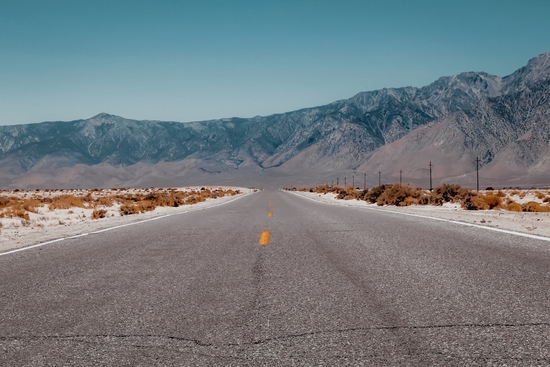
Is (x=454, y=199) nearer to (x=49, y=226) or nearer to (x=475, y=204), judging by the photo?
(x=475, y=204)

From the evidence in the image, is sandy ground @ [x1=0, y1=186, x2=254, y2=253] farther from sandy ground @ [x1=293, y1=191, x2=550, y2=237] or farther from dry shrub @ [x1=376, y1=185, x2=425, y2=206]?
dry shrub @ [x1=376, y1=185, x2=425, y2=206]

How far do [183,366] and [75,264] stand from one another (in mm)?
4629

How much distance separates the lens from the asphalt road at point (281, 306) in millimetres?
3518

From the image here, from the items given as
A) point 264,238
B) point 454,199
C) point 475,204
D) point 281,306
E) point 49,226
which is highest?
point 281,306

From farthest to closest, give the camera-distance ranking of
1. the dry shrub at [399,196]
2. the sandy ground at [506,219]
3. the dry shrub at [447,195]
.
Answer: the dry shrub at [399,196], the dry shrub at [447,195], the sandy ground at [506,219]

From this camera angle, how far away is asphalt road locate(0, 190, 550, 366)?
3518mm

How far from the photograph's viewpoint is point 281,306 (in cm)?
470

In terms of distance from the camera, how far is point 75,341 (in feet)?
12.6

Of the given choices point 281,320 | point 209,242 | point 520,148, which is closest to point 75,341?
point 281,320

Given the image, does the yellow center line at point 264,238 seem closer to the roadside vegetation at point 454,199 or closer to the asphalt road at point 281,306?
the asphalt road at point 281,306

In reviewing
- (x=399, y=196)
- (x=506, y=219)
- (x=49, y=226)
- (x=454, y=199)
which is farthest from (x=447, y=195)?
(x=49, y=226)

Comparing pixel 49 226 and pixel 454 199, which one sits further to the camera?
pixel 454 199

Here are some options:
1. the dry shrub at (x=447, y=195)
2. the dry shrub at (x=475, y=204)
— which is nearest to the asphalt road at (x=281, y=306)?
the dry shrub at (x=475, y=204)

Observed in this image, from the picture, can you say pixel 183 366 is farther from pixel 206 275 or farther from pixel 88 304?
pixel 206 275
